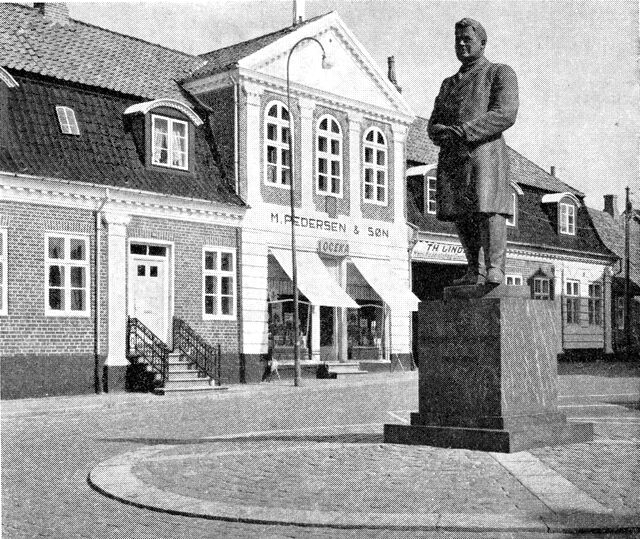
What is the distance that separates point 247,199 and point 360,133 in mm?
4964

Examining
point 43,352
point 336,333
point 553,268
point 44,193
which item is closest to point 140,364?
point 43,352

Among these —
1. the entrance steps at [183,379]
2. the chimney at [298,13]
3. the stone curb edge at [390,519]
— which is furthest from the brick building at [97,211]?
the stone curb edge at [390,519]

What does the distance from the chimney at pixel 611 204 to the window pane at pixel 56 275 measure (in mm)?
40308

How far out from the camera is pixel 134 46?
25.6 metres

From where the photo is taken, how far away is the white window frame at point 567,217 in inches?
1473

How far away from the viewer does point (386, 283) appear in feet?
92.6

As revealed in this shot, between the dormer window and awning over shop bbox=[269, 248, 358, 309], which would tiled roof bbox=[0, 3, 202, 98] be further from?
awning over shop bbox=[269, 248, 358, 309]

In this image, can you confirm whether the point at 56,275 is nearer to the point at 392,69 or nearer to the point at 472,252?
the point at 472,252

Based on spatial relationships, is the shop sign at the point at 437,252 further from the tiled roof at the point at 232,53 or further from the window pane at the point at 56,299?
the window pane at the point at 56,299

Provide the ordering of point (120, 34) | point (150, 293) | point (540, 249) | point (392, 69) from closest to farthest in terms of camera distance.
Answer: point (150, 293) < point (120, 34) < point (392, 69) < point (540, 249)

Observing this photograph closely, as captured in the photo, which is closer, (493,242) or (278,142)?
(493,242)

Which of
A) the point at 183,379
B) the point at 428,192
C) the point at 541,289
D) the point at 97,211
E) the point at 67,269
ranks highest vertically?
the point at 428,192

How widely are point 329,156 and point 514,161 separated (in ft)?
46.4

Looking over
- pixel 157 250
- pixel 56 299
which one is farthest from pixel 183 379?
pixel 56 299
